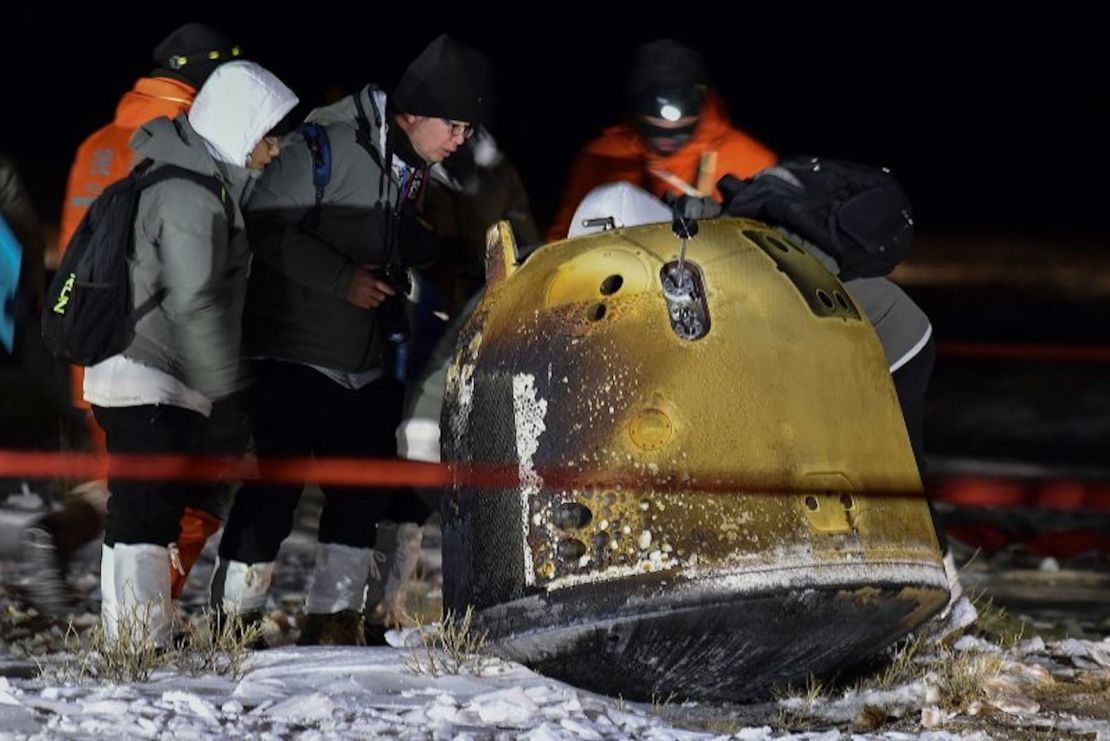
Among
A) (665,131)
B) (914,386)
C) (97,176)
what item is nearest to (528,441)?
(914,386)

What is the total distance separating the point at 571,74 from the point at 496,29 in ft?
9.59

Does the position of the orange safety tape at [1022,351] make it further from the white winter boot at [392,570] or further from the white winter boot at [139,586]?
the white winter boot at [139,586]

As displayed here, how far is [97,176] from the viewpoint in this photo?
796 centimetres

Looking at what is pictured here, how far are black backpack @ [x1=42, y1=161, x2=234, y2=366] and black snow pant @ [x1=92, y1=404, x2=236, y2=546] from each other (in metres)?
0.20

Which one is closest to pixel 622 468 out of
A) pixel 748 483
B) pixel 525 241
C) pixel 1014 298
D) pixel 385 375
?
pixel 748 483

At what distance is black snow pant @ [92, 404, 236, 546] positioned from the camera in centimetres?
657

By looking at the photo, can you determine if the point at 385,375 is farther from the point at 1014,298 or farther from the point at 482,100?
the point at 1014,298

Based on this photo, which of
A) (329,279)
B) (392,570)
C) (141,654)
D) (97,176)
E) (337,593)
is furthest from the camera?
(97,176)

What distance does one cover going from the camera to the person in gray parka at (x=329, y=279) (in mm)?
7074

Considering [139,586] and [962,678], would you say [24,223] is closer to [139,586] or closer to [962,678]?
[139,586]

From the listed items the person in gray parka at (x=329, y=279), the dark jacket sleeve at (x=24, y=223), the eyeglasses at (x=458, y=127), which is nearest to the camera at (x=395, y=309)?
the person in gray parka at (x=329, y=279)

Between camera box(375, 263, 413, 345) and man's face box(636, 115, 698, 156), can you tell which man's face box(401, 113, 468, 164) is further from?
man's face box(636, 115, 698, 156)

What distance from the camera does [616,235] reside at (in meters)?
6.12

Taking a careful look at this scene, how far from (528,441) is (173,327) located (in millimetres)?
1229
